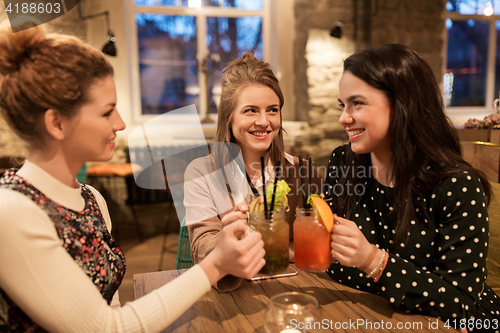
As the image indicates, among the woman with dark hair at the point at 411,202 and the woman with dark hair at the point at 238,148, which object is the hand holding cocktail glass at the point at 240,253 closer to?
the woman with dark hair at the point at 411,202

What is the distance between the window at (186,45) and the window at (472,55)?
2744mm

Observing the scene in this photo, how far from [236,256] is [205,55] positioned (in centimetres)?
406

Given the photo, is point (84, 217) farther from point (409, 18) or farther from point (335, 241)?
point (409, 18)

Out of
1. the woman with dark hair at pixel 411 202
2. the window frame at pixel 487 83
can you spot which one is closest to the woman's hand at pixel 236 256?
the woman with dark hair at pixel 411 202

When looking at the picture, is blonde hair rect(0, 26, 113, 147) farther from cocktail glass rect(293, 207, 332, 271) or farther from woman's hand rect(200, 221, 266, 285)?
cocktail glass rect(293, 207, 332, 271)

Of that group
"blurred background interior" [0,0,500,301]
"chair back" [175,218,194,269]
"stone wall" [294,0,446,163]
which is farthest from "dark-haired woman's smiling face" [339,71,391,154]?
"stone wall" [294,0,446,163]

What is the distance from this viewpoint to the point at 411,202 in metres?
1.18

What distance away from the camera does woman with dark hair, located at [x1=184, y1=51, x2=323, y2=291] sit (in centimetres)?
154

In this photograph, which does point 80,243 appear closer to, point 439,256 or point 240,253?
point 240,253

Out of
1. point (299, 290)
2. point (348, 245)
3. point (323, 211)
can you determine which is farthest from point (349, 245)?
point (299, 290)

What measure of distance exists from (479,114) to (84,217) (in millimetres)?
5821

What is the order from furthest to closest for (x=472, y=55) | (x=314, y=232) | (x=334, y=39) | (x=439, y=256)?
(x=472, y=55)
(x=334, y=39)
(x=439, y=256)
(x=314, y=232)

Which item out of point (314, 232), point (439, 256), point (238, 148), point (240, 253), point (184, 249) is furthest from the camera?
point (184, 249)

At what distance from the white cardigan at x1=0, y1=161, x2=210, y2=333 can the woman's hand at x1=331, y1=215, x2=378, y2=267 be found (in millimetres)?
431
